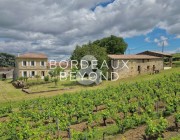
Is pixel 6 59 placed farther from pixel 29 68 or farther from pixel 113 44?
pixel 29 68

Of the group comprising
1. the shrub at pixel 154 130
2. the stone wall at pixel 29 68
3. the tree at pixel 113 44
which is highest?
the tree at pixel 113 44

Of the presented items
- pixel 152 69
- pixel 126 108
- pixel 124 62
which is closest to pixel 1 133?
pixel 126 108

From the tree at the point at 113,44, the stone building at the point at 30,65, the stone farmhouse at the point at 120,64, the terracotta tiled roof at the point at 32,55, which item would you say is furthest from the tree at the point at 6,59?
the stone farmhouse at the point at 120,64

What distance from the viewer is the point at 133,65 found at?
45.1 metres

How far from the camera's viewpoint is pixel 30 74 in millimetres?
52156

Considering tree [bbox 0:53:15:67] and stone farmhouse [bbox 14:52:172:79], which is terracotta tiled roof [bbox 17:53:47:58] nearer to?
stone farmhouse [bbox 14:52:172:79]

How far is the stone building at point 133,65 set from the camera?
4281cm

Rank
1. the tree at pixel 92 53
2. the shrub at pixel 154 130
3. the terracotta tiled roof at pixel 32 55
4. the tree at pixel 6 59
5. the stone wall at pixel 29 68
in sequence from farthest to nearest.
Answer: the tree at pixel 6 59, the terracotta tiled roof at pixel 32 55, the stone wall at pixel 29 68, the tree at pixel 92 53, the shrub at pixel 154 130

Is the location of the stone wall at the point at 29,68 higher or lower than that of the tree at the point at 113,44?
lower

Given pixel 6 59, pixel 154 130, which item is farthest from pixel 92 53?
pixel 6 59

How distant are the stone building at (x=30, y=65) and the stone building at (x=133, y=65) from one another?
18.1 m

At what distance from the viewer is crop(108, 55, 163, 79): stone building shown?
140 feet

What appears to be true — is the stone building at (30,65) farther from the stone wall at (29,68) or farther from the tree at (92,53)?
the tree at (92,53)

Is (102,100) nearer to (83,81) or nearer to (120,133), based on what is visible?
(120,133)
